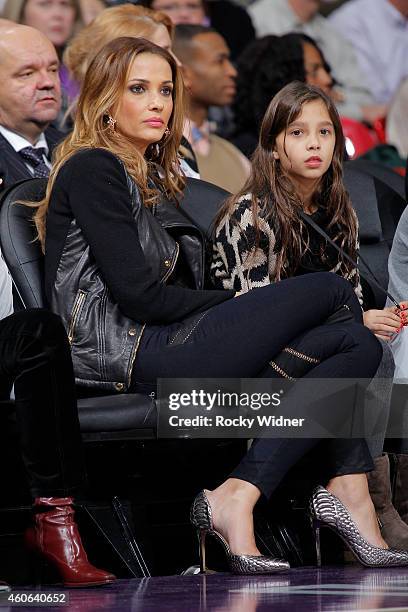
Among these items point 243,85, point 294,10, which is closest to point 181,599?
point 243,85

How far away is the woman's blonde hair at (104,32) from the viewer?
14.6 ft

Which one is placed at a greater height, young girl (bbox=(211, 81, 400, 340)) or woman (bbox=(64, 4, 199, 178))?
woman (bbox=(64, 4, 199, 178))

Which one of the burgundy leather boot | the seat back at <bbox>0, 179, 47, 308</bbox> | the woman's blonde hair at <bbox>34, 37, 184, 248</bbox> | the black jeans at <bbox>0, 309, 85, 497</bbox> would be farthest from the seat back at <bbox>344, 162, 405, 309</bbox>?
the burgundy leather boot

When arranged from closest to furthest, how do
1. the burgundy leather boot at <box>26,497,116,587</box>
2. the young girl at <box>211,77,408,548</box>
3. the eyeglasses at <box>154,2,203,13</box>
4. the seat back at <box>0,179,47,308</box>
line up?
the burgundy leather boot at <box>26,497,116,587</box>
the seat back at <box>0,179,47,308</box>
the young girl at <box>211,77,408,548</box>
the eyeglasses at <box>154,2,203,13</box>

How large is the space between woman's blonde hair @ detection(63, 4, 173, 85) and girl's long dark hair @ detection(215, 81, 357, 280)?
0.98m

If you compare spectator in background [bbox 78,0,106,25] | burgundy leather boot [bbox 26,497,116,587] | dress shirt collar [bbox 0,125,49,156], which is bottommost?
burgundy leather boot [bbox 26,497,116,587]

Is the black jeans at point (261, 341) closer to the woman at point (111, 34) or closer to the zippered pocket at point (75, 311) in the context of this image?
the zippered pocket at point (75, 311)

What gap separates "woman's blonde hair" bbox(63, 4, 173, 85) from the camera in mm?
4445

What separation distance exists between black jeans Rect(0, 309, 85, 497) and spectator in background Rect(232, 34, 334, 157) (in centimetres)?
244

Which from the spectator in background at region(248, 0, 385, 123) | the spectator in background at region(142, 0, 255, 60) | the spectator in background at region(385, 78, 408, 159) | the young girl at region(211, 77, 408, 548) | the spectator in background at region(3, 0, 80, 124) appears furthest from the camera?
the spectator in background at region(248, 0, 385, 123)

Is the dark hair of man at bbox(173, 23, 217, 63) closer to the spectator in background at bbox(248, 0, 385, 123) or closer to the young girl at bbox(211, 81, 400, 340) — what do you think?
the spectator in background at bbox(248, 0, 385, 123)

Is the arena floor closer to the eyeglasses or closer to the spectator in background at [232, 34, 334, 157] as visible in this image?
the spectator in background at [232, 34, 334, 157]

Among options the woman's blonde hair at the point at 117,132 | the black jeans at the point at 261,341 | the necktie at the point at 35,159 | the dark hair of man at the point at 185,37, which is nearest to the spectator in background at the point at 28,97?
the necktie at the point at 35,159

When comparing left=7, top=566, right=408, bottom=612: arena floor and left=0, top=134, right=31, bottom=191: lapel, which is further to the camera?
left=0, top=134, right=31, bottom=191: lapel
